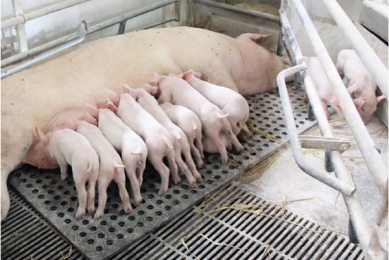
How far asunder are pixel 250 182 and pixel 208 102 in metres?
0.54

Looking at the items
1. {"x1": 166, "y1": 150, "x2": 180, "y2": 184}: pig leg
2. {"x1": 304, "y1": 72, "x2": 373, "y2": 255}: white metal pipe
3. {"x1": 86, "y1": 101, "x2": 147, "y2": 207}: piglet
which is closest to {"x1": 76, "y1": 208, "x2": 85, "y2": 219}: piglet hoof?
{"x1": 86, "y1": 101, "x2": 147, "y2": 207}: piglet

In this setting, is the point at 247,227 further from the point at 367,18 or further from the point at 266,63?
the point at 266,63

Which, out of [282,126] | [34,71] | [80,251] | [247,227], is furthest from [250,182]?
[34,71]

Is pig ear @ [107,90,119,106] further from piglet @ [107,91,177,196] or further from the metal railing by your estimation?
the metal railing

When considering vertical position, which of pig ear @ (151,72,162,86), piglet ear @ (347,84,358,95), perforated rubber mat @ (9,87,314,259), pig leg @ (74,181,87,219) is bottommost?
perforated rubber mat @ (9,87,314,259)

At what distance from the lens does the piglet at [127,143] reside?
7.34 feet

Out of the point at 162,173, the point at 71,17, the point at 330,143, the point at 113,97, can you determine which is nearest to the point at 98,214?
the point at 162,173

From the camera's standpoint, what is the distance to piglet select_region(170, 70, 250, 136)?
2664mm

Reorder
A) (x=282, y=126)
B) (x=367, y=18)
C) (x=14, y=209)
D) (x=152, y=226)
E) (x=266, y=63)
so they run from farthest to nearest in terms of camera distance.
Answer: (x=266, y=63) < (x=282, y=126) < (x=14, y=209) < (x=152, y=226) < (x=367, y=18)

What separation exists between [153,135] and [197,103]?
442mm

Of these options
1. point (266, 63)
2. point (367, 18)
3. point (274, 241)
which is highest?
point (367, 18)

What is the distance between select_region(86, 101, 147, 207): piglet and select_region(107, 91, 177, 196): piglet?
0.18 ft

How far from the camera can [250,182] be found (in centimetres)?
254

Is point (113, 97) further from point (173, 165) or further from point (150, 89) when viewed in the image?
point (173, 165)
